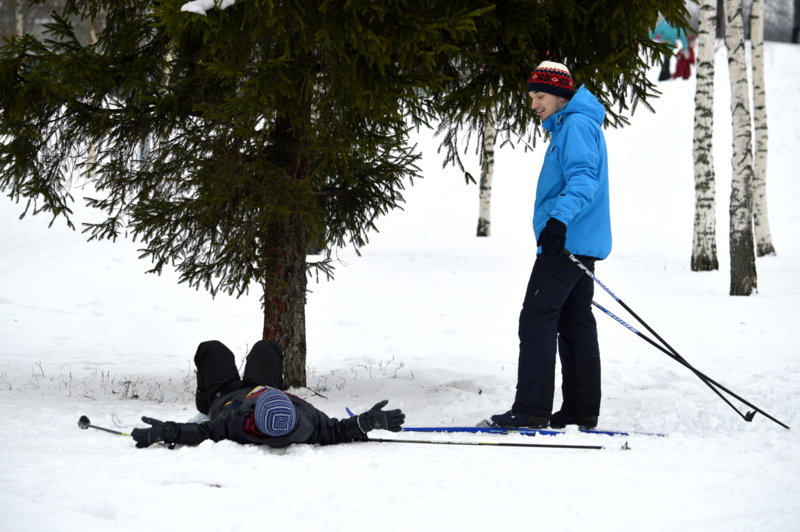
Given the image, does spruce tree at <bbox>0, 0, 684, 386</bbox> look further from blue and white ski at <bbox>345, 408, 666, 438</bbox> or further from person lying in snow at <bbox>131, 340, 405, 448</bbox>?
blue and white ski at <bbox>345, 408, 666, 438</bbox>

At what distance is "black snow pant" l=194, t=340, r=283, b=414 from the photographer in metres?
4.42

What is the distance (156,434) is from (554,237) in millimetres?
2259

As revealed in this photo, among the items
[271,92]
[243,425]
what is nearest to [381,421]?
[243,425]

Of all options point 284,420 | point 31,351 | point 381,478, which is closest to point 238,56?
point 284,420

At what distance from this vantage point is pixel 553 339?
4609mm

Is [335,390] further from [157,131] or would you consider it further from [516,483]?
[516,483]

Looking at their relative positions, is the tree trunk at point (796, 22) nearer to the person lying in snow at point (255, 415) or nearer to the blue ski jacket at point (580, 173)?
the blue ski jacket at point (580, 173)

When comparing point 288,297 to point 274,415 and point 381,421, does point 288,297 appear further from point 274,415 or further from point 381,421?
point 274,415

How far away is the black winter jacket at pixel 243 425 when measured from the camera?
388 centimetres

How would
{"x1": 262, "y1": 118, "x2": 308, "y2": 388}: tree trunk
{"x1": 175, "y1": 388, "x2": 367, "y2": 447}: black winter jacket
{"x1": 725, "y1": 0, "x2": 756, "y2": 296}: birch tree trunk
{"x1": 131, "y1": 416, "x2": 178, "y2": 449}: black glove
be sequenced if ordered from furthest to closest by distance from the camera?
{"x1": 725, "y1": 0, "x2": 756, "y2": 296}: birch tree trunk
{"x1": 262, "y1": 118, "x2": 308, "y2": 388}: tree trunk
{"x1": 175, "y1": 388, "x2": 367, "y2": 447}: black winter jacket
{"x1": 131, "y1": 416, "x2": 178, "y2": 449}: black glove

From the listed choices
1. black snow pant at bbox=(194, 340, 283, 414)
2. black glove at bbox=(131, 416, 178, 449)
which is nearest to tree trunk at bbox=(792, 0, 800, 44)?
black snow pant at bbox=(194, 340, 283, 414)

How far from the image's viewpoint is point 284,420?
384cm

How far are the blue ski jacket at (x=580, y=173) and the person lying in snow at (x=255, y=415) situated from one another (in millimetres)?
1475

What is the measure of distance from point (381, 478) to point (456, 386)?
10.7 feet
